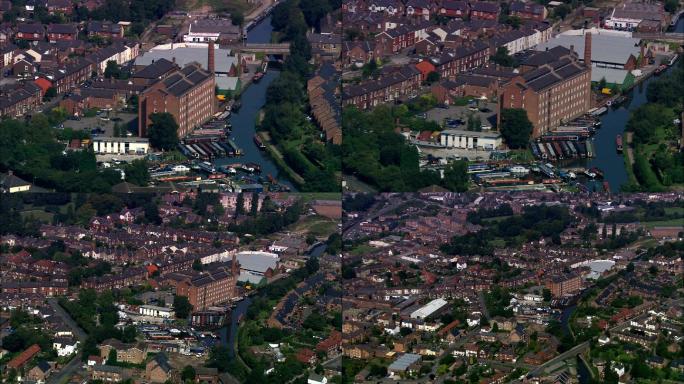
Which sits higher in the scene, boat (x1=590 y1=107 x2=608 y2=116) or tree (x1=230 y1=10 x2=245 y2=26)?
tree (x1=230 y1=10 x2=245 y2=26)

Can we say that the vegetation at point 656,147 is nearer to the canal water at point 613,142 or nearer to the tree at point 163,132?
the canal water at point 613,142

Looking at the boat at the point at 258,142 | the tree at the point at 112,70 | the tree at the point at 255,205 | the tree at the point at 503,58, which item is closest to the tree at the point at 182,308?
the tree at the point at 255,205

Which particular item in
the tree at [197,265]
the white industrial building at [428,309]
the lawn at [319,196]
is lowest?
the white industrial building at [428,309]

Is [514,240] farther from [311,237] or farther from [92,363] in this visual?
[92,363]

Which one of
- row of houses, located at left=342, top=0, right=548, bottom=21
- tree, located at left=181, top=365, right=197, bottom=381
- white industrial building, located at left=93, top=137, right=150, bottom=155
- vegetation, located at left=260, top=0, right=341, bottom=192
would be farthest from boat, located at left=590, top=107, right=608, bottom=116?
tree, located at left=181, top=365, right=197, bottom=381

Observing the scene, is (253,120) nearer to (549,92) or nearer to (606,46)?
(549,92)

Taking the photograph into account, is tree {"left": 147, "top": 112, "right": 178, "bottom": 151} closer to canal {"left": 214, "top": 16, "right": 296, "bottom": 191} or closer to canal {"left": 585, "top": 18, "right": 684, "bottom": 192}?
canal {"left": 214, "top": 16, "right": 296, "bottom": 191}

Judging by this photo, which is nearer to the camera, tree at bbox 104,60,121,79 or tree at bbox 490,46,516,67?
tree at bbox 490,46,516,67
